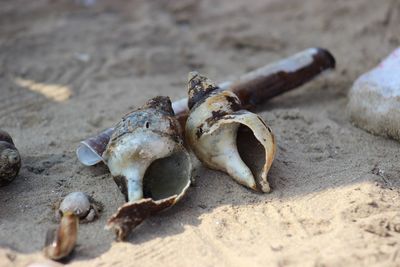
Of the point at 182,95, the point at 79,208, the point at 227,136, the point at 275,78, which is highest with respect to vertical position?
the point at 227,136

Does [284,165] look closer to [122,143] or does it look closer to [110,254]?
[122,143]

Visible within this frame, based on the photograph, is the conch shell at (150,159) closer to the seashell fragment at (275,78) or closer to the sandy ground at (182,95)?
the sandy ground at (182,95)


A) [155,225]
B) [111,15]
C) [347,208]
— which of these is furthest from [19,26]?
[347,208]

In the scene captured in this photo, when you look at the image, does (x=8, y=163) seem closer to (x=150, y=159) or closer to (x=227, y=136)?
(x=150, y=159)

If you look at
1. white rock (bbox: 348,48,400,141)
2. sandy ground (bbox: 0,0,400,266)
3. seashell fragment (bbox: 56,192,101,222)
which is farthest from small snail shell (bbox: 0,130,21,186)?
white rock (bbox: 348,48,400,141)

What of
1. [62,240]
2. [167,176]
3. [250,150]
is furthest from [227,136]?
[62,240]

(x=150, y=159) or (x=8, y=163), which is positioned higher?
(x=150, y=159)
